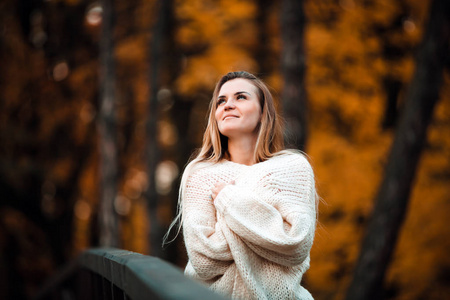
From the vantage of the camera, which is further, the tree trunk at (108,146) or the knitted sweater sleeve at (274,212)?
the tree trunk at (108,146)

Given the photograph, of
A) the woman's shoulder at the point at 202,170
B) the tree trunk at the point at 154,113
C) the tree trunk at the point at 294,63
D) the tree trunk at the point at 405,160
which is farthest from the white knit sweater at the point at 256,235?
the tree trunk at the point at 154,113

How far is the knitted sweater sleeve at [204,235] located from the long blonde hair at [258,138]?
0.51ft

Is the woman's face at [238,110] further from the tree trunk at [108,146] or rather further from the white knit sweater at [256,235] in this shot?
the tree trunk at [108,146]

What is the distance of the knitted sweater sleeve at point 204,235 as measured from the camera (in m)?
2.55

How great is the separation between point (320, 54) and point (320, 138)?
1622 mm

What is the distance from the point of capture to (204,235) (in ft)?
8.52

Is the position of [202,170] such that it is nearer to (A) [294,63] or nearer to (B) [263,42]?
(A) [294,63]

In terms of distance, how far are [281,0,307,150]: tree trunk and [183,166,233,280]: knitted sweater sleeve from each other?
3501 millimetres

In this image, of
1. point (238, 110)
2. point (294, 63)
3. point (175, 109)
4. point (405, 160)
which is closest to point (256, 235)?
point (238, 110)

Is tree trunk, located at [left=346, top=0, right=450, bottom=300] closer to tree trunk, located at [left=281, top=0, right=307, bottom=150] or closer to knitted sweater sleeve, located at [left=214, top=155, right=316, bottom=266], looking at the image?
tree trunk, located at [left=281, top=0, right=307, bottom=150]

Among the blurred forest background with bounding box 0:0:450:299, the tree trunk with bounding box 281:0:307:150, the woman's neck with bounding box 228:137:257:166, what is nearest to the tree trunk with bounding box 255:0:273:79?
the blurred forest background with bounding box 0:0:450:299

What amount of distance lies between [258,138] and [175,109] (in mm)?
12214

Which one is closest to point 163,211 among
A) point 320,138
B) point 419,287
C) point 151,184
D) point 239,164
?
point 151,184

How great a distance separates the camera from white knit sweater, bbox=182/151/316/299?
8.23 feet
